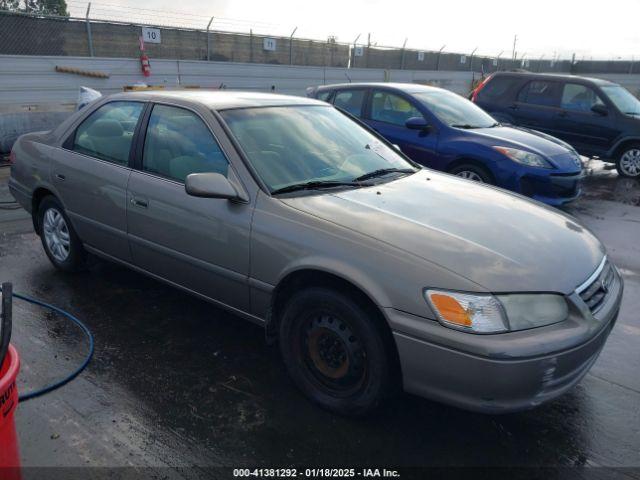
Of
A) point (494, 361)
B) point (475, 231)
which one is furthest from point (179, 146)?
point (494, 361)

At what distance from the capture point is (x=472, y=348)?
7.51ft

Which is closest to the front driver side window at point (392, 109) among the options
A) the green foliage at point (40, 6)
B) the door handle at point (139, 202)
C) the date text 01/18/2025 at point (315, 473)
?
the door handle at point (139, 202)

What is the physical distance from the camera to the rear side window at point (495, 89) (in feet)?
33.5

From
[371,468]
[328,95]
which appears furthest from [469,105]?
[371,468]

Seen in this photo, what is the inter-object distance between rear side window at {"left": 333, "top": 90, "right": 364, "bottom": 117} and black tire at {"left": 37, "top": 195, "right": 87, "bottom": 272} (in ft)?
14.3

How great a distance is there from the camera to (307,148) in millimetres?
3475

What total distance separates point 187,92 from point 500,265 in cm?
266

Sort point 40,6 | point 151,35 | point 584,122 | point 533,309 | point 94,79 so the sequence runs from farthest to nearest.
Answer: point 40,6 < point 151,35 < point 94,79 < point 584,122 < point 533,309

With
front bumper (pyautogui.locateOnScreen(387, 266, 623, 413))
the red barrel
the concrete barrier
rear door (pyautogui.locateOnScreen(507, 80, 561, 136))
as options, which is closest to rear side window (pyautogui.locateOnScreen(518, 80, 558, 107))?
rear door (pyautogui.locateOnScreen(507, 80, 561, 136))

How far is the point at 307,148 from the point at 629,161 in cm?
853

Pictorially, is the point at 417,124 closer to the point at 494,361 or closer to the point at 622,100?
the point at 494,361

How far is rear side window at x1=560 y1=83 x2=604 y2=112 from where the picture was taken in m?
9.72

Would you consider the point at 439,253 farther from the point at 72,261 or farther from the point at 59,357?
the point at 72,261

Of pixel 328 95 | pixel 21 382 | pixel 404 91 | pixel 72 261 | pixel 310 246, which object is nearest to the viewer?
pixel 310 246
